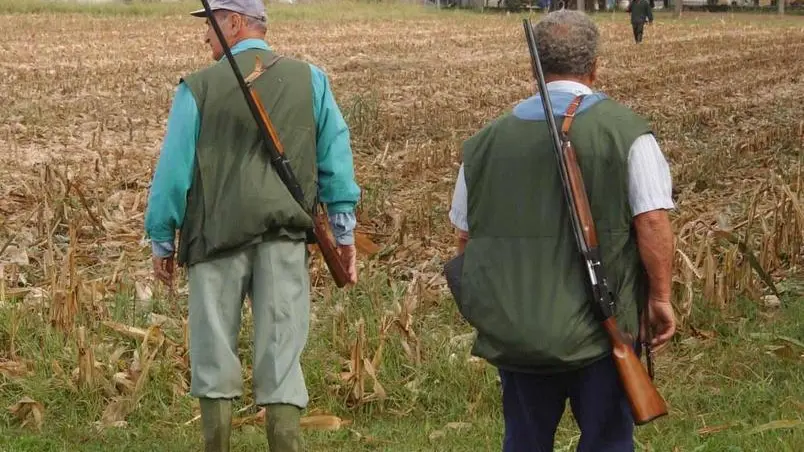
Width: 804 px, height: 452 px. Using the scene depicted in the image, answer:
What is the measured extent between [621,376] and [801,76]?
17.5 m

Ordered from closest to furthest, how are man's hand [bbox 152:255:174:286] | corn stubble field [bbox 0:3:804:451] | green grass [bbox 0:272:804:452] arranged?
man's hand [bbox 152:255:174:286]
green grass [bbox 0:272:804:452]
corn stubble field [bbox 0:3:804:451]

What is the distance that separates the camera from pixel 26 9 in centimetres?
3622

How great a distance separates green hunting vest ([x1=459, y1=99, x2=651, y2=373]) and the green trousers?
2.98 feet

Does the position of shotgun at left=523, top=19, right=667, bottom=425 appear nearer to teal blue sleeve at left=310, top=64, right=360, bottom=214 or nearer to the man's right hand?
the man's right hand

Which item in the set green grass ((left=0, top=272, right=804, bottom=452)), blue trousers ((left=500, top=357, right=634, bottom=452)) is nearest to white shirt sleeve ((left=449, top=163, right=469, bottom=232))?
blue trousers ((left=500, top=357, right=634, bottom=452))

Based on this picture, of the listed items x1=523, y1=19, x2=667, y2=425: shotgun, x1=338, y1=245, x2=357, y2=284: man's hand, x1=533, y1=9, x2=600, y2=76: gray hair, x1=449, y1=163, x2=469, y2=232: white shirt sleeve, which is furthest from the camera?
x1=338, y1=245, x2=357, y2=284: man's hand

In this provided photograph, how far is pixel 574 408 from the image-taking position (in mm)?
3924

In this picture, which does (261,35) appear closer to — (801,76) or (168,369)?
(168,369)

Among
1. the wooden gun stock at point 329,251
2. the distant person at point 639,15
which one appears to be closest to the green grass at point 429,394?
the wooden gun stock at point 329,251

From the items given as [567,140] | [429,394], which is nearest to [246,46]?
[567,140]

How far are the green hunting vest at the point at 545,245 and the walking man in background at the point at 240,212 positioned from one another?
0.89 metres

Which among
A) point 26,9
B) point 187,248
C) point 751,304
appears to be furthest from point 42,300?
point 26,9

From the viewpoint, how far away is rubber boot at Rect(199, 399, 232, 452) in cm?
452

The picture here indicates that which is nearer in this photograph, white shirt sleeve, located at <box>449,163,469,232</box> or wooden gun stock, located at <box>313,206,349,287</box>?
white shirt sleeve, located at <box>449,163,469,232</box>
